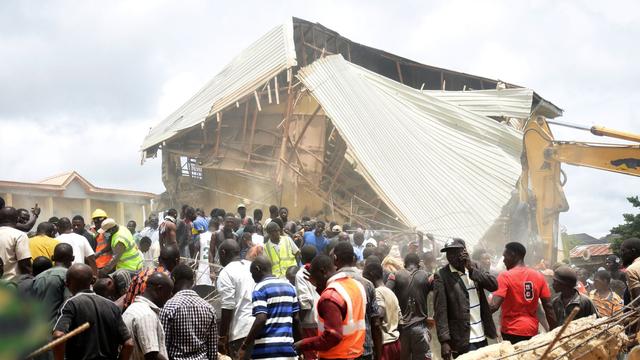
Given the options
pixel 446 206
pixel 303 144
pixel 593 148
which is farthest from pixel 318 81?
pixel 593 148

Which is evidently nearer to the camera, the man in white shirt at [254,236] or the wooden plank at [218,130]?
the man in white shirt at [254,236]

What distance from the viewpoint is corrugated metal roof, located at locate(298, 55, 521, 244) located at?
58.3 feet

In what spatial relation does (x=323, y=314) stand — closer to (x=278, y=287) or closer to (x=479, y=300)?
(x=278, y=287)

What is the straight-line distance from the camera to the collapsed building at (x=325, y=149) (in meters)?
18.4

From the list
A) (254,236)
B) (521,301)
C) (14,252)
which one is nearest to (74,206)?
(254,236)

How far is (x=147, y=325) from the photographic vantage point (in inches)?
243

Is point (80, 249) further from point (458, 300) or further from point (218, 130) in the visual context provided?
point (218, 130)

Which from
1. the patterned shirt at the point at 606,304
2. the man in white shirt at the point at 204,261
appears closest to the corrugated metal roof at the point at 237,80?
the man in white shirt at the point at 204,261

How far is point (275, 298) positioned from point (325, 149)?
1276 cm

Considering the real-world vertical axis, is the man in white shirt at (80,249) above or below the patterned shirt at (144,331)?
above

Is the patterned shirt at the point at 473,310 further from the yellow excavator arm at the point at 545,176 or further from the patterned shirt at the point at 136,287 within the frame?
the yellow excavator arm at the point at 545,176

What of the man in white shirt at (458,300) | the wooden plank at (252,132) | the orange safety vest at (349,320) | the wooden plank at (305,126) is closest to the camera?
the orange safety vest at (349,320)

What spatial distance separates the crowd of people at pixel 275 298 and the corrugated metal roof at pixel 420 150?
6.69 metres

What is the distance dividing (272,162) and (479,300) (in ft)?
40.2
